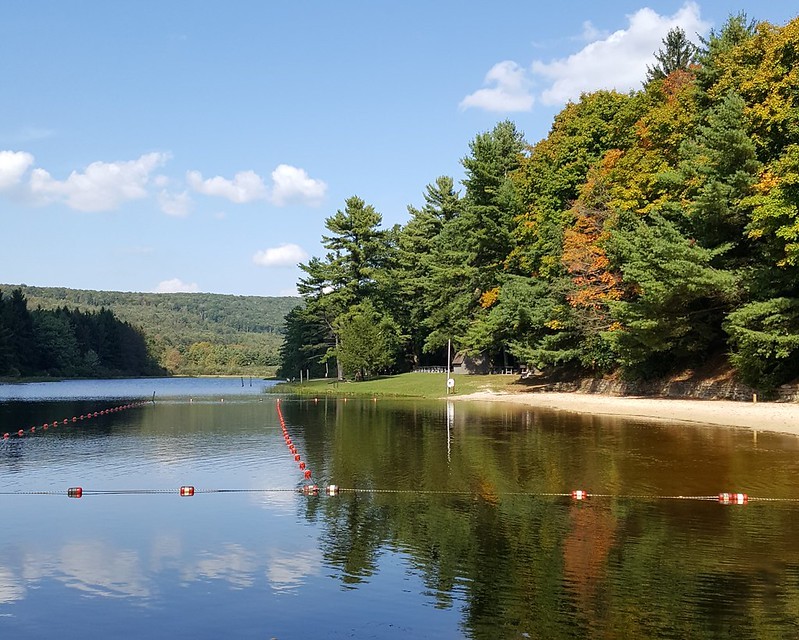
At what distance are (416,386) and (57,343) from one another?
111422 mm

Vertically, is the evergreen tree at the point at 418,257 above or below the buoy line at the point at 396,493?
above

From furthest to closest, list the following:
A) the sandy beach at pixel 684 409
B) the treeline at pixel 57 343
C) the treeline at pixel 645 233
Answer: the treeline at pixel 57 343 < the treeline at pixel 645 233 < the sandy beach at pixel 684 409

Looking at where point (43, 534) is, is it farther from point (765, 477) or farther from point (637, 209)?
point (637, 209)

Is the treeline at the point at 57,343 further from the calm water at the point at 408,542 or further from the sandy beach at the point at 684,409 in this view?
the calm water at the point at 408,542

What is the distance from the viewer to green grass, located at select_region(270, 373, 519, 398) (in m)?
67.7

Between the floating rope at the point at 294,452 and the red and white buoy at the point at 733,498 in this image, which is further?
the floating rope at the point at 294,452

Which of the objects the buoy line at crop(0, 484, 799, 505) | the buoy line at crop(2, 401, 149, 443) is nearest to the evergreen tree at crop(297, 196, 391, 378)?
the buoy line at crop(2, 401, 149, 443)

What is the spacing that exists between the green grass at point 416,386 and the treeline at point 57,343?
78.8 m

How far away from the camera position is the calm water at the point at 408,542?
10539 millimetres

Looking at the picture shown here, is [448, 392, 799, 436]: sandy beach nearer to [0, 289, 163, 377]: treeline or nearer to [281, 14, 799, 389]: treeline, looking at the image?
[281, 14, 799, 389]: treeline

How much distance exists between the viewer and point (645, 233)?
148 ft

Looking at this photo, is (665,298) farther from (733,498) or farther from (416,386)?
(416,386)

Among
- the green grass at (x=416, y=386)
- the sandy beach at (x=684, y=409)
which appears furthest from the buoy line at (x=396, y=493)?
the green grass at (x=416, y=386)

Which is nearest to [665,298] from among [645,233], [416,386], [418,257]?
[645,233]
